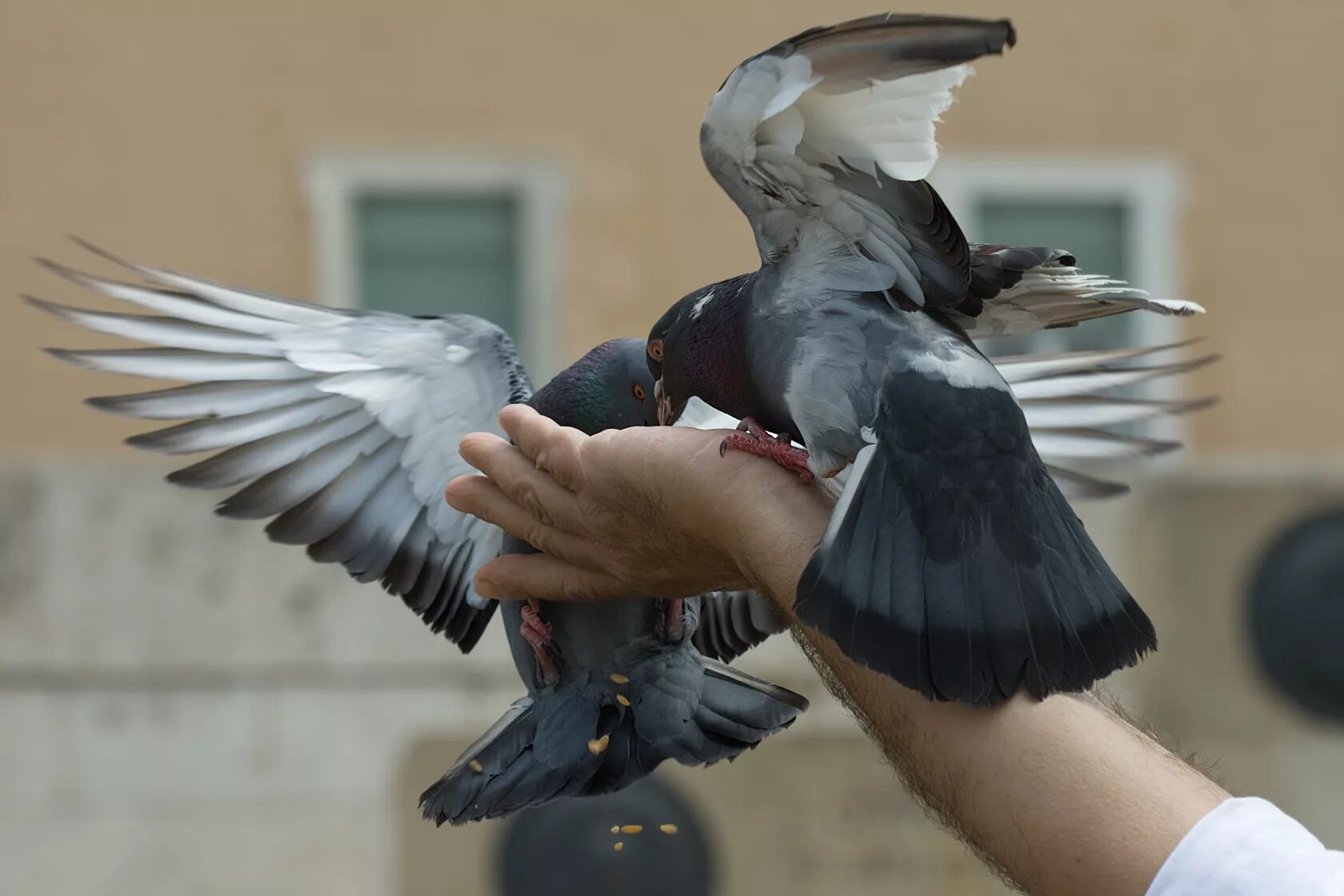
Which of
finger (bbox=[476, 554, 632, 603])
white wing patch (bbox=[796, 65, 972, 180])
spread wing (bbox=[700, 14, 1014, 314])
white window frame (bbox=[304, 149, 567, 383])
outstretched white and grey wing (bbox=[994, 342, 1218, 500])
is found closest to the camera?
spread wing (bbox=[700, 14, 1014, 314])

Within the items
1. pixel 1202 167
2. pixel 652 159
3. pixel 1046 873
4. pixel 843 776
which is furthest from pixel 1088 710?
pixel 1202 167

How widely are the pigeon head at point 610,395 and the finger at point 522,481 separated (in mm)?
481

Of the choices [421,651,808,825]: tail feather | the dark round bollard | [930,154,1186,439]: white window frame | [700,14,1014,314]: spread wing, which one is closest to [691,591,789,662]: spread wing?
[421,651,808,825]: tail feather

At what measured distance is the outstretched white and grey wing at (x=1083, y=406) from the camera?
4.23 meters

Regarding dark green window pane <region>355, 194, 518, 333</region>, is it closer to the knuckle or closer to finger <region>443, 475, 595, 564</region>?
finger <region>443, 475, 595, 564</region>

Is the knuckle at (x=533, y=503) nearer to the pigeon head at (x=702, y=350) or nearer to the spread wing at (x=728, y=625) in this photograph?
the pigeon head at (x=702, y=350)

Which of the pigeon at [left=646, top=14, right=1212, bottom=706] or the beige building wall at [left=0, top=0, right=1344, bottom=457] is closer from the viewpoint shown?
the pigeon at [left=646, top=14, right=1212, bottom=706]

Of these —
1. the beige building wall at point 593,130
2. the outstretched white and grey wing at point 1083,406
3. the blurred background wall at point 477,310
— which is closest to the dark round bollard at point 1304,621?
the blurred background wall at point 477,310

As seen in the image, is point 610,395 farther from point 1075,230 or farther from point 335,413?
point 1075,230

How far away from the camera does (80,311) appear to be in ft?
11.4

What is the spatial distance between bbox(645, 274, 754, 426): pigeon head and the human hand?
14 centimetres

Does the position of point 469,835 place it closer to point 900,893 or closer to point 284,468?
point 900,893

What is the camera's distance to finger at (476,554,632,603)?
286 centimetres

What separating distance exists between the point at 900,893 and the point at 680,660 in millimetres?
4237
